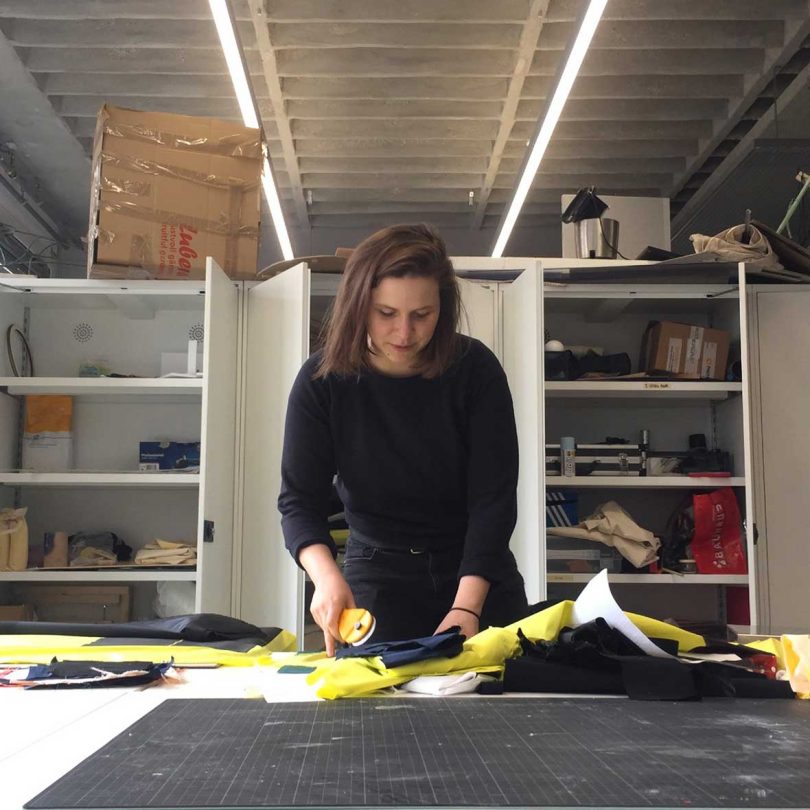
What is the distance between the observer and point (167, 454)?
4.20 metres

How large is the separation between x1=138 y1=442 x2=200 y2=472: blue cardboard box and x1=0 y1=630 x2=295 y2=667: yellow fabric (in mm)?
2444

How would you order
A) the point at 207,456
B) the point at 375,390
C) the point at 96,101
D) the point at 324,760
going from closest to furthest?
the point at 324,760
the point at 375,390
the point at 207,456
the point at 96,101

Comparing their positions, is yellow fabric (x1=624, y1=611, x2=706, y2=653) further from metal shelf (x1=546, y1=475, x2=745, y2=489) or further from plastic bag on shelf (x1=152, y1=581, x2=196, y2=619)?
plastic bag on shelf (x1=152, y1=581, x2=196, y2=619)

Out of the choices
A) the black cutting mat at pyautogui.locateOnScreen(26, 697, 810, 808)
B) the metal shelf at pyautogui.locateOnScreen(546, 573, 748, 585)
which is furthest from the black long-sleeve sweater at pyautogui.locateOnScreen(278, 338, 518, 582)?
the metal shelf at pyautogui.locateOnScreen(546, 573, 748, 585)

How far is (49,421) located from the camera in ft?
13.7

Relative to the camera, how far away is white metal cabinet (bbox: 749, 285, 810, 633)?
12.9 feet

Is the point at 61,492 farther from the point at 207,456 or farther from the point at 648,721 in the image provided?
the point at 648,721

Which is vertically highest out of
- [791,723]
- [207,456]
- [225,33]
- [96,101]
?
[96,101]

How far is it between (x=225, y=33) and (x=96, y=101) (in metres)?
2.36

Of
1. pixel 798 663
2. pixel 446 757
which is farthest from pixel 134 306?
pixel 446 757

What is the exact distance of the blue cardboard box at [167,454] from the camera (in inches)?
165

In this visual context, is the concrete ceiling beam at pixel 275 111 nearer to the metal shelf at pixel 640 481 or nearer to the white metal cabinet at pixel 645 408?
the white metal cabinet at pixel 645 408

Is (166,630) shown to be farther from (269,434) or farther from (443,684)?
(269,434)

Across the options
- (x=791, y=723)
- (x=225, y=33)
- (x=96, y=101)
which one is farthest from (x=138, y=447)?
(x=791, y=723)
